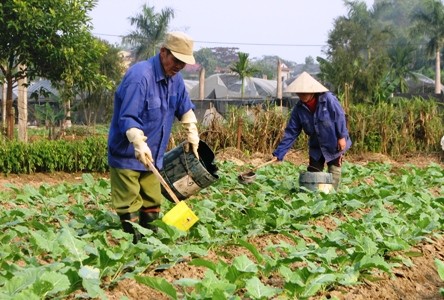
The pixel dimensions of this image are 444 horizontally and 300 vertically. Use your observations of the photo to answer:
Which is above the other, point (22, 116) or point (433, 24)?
point (433, 24)

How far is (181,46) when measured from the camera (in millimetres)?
5309

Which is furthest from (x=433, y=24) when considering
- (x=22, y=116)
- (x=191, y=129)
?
(x=191, y=129)

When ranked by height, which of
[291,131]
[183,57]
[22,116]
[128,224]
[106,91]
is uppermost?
[183,57]

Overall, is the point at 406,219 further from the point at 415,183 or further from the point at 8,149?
the point at 8,149

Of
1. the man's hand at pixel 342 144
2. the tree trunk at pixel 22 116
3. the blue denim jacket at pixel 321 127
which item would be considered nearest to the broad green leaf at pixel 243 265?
the blue denim jacket at pixel 321 127

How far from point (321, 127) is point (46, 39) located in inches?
281

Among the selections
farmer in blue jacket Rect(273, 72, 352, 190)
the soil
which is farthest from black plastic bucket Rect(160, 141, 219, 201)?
farmer in blue jacket Rect(273, 72, 352, 190)

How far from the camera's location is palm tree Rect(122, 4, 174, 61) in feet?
139

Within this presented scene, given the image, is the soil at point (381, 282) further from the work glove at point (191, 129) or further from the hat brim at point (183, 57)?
the hat brim at point (183, 57)

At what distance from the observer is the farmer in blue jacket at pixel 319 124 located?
789 cm

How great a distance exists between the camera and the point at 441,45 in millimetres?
49031

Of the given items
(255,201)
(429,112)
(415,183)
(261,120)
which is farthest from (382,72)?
(255,201)

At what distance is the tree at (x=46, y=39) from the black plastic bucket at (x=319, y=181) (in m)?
7.00

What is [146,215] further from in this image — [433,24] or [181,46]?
[433,24]
